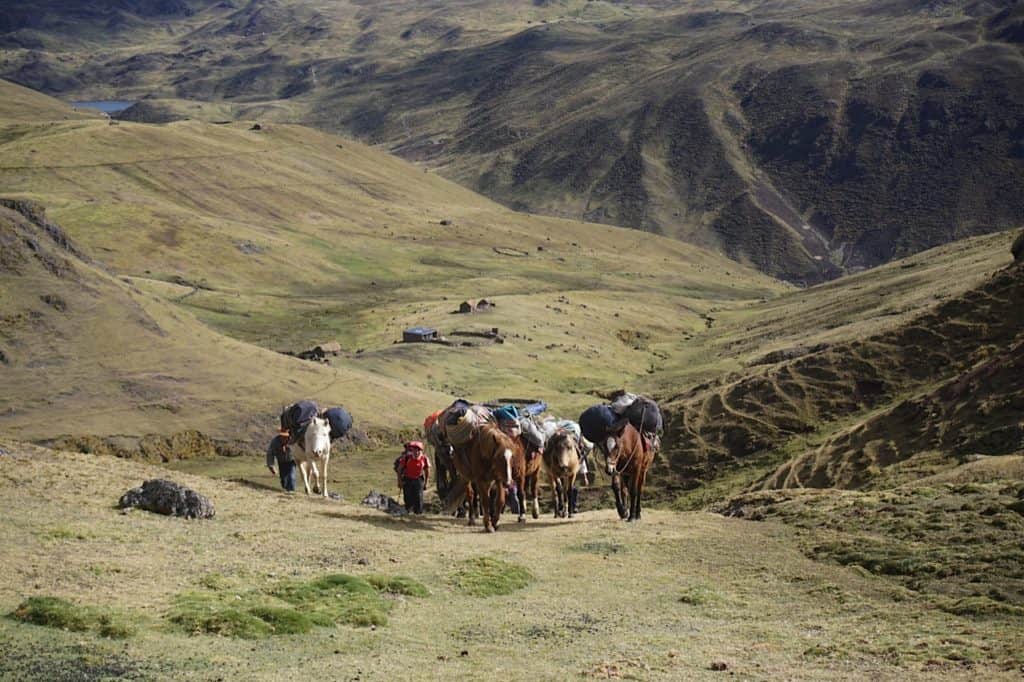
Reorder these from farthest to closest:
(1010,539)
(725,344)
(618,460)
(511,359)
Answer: (725,344) < (511,359) < (618,460) < (1010,539)

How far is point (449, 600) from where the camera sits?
19.4 metres

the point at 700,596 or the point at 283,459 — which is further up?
the point at 700,596

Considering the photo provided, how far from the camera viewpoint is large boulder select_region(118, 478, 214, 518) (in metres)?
23.3

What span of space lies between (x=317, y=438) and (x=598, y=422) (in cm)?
801

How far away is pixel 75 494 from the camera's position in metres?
24.0

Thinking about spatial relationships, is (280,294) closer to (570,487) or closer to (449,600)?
(570,487)

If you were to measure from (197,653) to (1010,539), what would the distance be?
15.7 m

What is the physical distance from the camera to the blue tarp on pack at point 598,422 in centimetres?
3003

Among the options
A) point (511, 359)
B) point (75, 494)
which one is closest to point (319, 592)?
point (75, 494)

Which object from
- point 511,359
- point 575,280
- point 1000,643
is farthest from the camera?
point 575,280

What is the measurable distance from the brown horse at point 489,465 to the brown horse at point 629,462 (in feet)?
8.93

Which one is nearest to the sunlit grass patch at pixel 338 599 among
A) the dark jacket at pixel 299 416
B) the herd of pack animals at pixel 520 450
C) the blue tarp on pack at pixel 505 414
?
the herd of pack animals at pixel 520 450

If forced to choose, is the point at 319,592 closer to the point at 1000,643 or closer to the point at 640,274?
the point at 1000,643

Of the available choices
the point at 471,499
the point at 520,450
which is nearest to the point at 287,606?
the point at 471,499
